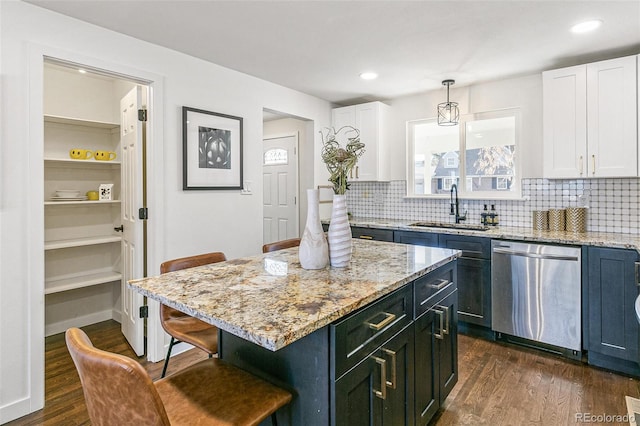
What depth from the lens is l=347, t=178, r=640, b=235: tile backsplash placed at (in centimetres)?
303

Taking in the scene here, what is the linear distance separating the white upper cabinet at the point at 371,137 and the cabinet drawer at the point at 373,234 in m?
0.67

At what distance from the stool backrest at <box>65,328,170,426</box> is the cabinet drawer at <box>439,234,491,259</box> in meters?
2.91

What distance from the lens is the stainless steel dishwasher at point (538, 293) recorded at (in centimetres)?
273

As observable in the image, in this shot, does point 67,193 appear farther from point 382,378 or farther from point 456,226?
point 456,226

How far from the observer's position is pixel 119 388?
90 cm

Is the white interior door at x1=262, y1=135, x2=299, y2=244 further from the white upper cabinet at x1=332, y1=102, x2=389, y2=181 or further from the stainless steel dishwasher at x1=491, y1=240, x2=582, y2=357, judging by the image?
the stainless steel dishwasher at x1=491, y1=240, x2=582, y2=357

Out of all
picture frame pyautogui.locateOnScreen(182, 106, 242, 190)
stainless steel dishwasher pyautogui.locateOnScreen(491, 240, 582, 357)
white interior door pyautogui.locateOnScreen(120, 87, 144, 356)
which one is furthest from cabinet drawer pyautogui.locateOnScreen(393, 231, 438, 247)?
white interior door pyautogui.locateOnScreen(120, 87, 144, 356)

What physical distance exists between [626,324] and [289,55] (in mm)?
3270

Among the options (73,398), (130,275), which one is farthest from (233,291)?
(130,275)

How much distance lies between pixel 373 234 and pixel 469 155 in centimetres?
136

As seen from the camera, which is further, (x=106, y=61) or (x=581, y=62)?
(x=581, y=62)

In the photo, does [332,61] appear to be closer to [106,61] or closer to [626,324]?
[106,61]

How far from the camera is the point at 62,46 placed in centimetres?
226

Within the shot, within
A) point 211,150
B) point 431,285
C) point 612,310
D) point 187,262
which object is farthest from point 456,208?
point 187,262
